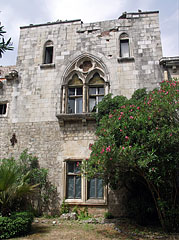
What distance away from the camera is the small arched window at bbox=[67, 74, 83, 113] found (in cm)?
1126

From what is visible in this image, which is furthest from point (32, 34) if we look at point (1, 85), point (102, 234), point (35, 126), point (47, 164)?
point (102, 234)

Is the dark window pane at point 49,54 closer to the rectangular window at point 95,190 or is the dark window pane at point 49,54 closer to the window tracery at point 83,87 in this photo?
→ the window tracery at point 83,87

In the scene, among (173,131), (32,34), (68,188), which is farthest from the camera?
(32,34)

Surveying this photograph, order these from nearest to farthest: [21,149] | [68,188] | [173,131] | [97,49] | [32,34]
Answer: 1. [173,131]
2. [68,188]
3. [21,149]
4. [97,49]
5. [32,34]

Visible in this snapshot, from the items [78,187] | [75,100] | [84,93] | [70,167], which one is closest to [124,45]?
[84,93]

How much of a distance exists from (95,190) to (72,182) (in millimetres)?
1120

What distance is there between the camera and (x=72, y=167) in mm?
10352

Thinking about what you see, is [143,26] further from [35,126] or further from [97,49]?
[35,126]

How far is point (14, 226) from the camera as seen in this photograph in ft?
21.8

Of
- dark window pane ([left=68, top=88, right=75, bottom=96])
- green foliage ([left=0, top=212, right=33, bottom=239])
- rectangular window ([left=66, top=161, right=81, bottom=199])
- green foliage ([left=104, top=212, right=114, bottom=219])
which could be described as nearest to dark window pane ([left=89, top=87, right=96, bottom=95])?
dark window pane ([left=68, top=88, right=75, bottom=96])

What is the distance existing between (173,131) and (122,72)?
538 centimetres

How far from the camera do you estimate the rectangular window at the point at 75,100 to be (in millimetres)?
11242

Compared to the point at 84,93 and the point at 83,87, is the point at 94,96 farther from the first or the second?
the point at 83,87

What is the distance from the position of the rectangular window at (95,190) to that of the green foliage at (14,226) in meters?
3.51
